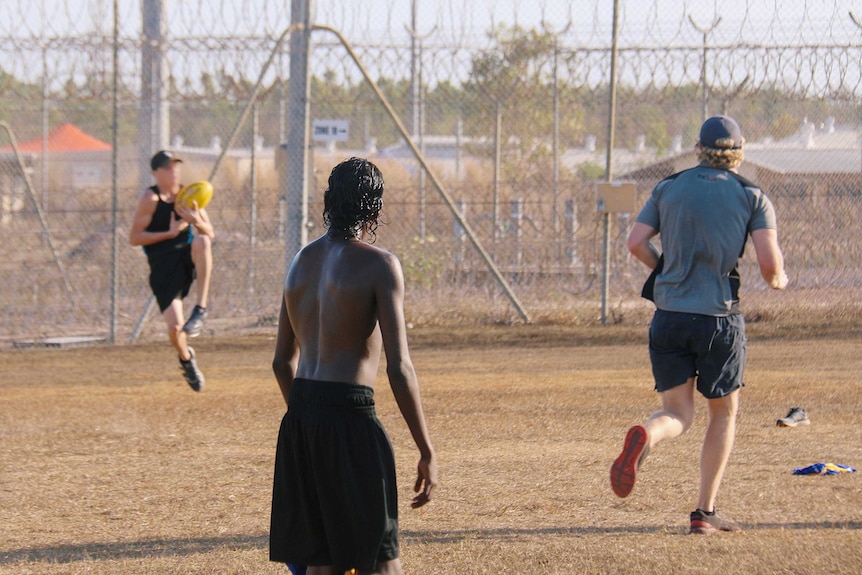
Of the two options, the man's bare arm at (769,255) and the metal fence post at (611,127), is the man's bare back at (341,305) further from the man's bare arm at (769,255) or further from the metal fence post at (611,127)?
the metal fence post at (611,127)

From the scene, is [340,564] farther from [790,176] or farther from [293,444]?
[790,176]

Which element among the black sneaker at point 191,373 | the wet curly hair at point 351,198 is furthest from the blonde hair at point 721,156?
the black sneaker at point 191,373

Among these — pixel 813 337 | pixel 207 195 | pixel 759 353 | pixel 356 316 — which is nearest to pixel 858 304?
pixel 813 337

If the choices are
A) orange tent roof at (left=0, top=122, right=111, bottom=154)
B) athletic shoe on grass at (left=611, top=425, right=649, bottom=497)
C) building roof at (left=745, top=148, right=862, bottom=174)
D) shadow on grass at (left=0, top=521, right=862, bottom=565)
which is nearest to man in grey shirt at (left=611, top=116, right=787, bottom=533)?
athletic shoe on grass at (left=611, top=425, right=649, bottom=497)

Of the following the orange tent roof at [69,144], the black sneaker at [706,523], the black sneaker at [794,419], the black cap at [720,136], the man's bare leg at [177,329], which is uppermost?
the orange tent roof at [69,144]

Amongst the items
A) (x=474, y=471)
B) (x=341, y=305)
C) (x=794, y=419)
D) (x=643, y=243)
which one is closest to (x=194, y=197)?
(x=474, y=471)

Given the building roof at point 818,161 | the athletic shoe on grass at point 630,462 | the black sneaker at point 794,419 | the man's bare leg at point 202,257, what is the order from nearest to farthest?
the athletic shoe on grass at point 630,462, the black sneaker at point 794,419, the man's bare leg at point 202,257, the building roof at point 818,161

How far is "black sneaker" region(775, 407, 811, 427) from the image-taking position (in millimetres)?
7441

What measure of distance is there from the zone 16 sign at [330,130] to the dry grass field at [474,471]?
2750 millimetres

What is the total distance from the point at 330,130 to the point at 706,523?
835 centimetres

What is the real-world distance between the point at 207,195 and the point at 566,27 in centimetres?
532

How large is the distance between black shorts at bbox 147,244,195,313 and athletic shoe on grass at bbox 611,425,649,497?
474cm

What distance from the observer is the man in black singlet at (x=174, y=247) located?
8.40 m

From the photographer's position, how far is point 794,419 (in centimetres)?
750
